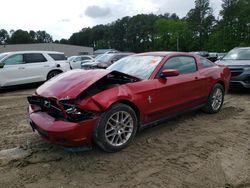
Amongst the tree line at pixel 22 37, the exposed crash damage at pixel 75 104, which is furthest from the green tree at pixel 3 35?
the exposed crash damage at pixel 75 104

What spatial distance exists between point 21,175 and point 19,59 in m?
8.06

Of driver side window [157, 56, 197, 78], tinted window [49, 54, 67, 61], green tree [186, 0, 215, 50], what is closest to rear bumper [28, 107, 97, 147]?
driver side window [157, 56, 197, 78]

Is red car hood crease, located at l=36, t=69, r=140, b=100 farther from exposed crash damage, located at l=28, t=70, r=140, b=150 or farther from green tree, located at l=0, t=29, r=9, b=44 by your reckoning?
green tree, located at l=0, t=29, r=9, b=44

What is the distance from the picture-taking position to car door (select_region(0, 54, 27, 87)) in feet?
33.4

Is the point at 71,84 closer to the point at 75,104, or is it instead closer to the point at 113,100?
the point at 75,104

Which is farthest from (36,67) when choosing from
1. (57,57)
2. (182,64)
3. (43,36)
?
(43,36)

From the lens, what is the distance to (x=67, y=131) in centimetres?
358

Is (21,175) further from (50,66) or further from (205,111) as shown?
(50,66)

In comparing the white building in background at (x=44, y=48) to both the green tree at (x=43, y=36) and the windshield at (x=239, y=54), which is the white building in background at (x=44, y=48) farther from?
the green tree at (x=43, y=36)

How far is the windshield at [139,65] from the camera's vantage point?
4827 mm

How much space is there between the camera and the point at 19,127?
5.46 m

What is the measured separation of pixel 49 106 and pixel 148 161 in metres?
1.63

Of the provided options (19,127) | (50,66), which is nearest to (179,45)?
(50,66)

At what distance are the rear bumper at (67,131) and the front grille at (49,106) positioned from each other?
0.37 ft
